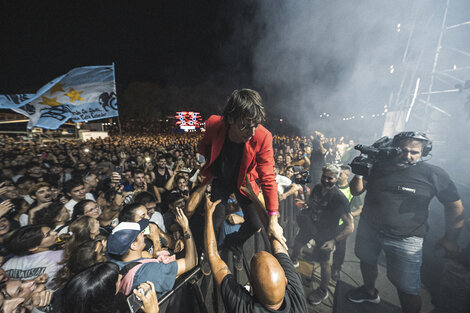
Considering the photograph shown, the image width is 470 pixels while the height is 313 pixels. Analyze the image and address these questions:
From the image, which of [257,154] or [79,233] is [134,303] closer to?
[257,154]

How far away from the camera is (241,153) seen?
2.17 metres

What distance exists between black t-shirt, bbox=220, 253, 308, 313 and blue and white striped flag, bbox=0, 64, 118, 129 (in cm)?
651

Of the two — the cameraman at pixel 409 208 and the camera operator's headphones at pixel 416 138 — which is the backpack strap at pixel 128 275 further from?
the camera operator's headphones at pixel 416 138

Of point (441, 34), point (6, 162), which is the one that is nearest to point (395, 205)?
point (441, 34)

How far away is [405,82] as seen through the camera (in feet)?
24.7

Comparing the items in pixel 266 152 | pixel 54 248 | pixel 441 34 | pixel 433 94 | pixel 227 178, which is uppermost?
pixel 441 34

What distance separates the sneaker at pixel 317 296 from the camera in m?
2.94

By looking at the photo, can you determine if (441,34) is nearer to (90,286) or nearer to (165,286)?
(165,286)

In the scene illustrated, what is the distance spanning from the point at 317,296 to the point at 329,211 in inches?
57.6

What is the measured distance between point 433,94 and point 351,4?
4714 millimetres

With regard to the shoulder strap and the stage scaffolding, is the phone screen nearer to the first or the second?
the shoulder strap

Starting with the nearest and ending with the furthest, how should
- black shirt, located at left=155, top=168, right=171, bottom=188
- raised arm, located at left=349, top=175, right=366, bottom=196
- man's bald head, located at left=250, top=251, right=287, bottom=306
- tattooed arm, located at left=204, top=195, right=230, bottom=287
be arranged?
man's bald head, located at left=250, top=251, right=287, bottom=306, tattooed arm, located at left=204, top=195, right=230, bottom=287, raised arm, located at left=349, top=175, right=366, bottom=196, black shirt, located at left=155, top=168, right=171, bottom=188

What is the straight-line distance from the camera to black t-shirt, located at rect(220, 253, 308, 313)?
1.30 metres

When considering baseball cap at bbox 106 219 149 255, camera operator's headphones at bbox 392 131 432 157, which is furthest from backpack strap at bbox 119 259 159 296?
camera operator's headphones at bbox 392 131 432 157
